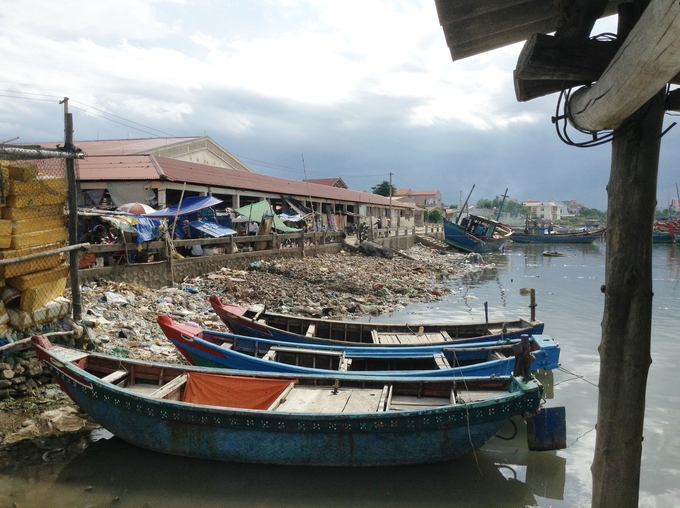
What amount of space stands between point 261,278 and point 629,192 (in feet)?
46.6

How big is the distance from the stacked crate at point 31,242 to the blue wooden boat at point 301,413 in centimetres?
67

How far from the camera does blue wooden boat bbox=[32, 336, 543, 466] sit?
17.6 feet

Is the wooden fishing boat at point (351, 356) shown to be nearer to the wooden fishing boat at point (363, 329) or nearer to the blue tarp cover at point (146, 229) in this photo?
the wooden fishing boat at point (363, 329)

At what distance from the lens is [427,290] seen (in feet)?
63.2

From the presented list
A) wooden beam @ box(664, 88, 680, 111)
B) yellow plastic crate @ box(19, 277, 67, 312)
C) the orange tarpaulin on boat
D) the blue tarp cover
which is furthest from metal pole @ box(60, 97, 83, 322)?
wooden beam @ box(664, 88, 680, 111)

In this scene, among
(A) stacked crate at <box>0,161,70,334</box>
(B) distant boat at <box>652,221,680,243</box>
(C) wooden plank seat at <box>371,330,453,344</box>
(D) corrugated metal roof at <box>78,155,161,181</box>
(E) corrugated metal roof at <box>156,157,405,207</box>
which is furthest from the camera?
(B) distant boat at <box>652,221,680,243</box>

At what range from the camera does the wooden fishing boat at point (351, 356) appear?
7.01 meters

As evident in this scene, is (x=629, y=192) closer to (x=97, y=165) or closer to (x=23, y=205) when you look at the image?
(x=23, y=205)

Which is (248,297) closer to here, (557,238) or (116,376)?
(116,376)

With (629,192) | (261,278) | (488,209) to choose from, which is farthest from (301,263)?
(488,209)

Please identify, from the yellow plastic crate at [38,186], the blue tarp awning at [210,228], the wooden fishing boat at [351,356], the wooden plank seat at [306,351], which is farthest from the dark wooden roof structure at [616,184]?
the blue tarp awning at [210,228]

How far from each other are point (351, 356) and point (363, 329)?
1.94 metres

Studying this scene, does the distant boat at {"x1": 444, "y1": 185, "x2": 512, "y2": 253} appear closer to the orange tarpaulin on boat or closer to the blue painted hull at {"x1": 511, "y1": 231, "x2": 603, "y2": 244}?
the blue painted hull at {"x1": 511, "y1": 231, "x2": 603, "y2": 244}

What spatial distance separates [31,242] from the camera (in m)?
6.54
